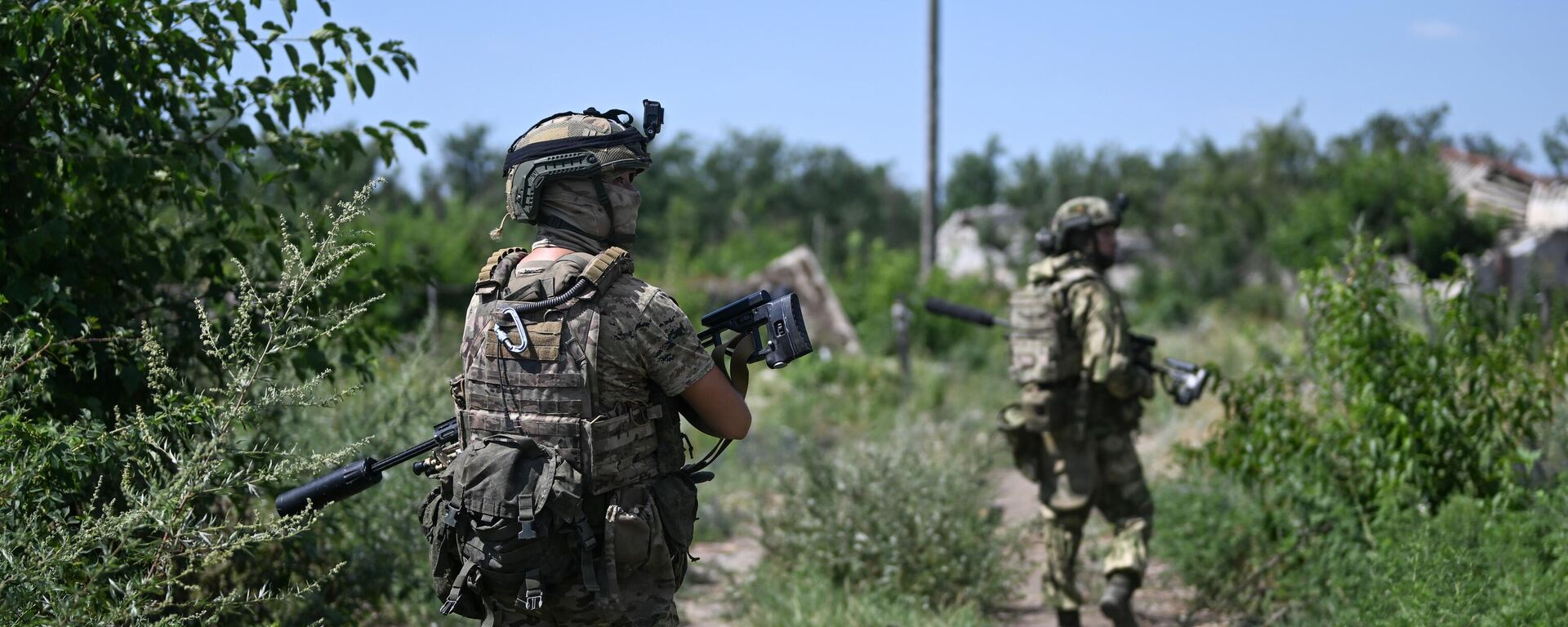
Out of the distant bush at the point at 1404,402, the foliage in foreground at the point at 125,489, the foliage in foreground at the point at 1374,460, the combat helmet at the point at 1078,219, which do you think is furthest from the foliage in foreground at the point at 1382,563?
the foliage in foreground at the point at 125,489

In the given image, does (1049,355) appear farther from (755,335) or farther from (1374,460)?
(755,335)

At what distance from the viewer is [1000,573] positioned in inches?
245

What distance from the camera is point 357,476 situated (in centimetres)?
344

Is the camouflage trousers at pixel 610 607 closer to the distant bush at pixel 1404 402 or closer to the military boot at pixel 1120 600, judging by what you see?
the military boot at pixel 1120 600

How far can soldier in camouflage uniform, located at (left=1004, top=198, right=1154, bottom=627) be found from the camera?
5.66 m

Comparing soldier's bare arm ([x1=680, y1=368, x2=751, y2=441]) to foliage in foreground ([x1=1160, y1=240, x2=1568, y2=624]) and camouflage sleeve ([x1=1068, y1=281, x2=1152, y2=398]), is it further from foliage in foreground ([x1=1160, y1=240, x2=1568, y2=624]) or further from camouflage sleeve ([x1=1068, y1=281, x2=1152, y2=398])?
camouflage sleeve ([x1=1068, y1=281, x2=1152, y2=398])

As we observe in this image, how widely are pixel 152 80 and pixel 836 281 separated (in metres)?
15.2

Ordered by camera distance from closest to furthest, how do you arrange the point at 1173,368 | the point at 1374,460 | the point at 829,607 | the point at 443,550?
1. the point at 443,550
2. the point at 1374,460
3. the point at 829,607
4. the point at 1173,368

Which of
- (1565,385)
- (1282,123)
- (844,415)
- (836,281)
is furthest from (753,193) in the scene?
(1565,385)

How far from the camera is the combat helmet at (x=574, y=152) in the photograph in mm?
3271

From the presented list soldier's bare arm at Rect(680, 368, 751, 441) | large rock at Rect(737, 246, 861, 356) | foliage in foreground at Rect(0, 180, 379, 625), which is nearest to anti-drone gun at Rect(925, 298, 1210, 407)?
soldier's bare arm at Rect(680, 368, 751, 441)

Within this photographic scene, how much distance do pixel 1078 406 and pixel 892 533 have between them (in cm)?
108

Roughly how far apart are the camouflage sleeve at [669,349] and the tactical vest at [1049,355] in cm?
281

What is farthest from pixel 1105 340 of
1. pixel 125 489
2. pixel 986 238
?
pixel 986 238
